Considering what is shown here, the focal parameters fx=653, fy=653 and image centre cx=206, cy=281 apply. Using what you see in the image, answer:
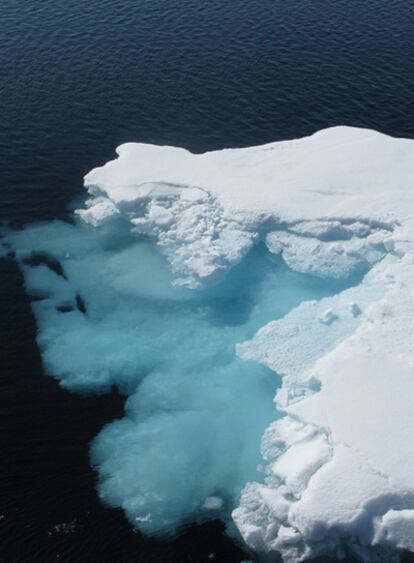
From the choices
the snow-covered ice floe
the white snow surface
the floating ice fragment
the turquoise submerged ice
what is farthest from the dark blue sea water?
the floating ice fragment

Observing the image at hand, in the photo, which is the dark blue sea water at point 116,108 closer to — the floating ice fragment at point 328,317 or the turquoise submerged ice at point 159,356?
the turquoise submerged ice at point 159,356

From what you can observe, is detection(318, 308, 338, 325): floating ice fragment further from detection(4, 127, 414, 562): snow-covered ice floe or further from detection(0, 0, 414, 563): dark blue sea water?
detection(0, 0, 414, 563): dark blue sea water

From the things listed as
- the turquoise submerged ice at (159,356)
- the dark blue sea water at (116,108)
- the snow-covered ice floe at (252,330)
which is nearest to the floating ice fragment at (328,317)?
the snow-covered ice floe at (252,330)

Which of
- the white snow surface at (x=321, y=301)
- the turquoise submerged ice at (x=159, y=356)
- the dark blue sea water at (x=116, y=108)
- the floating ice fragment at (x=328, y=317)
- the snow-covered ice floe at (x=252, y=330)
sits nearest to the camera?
the white snow surface at (x=321, y=301)

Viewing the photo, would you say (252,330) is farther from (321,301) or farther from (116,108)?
(116,108)

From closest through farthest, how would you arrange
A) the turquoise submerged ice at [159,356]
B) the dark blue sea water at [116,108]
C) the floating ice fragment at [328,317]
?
the dark blue sea water at [116,108]
the turquoise submerged ice at [159,356]
the floating ice fragment at [328,317]

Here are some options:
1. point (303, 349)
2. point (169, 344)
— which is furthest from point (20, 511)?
point (303, 349)

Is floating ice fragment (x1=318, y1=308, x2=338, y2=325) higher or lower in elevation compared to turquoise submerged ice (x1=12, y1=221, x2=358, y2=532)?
higher
